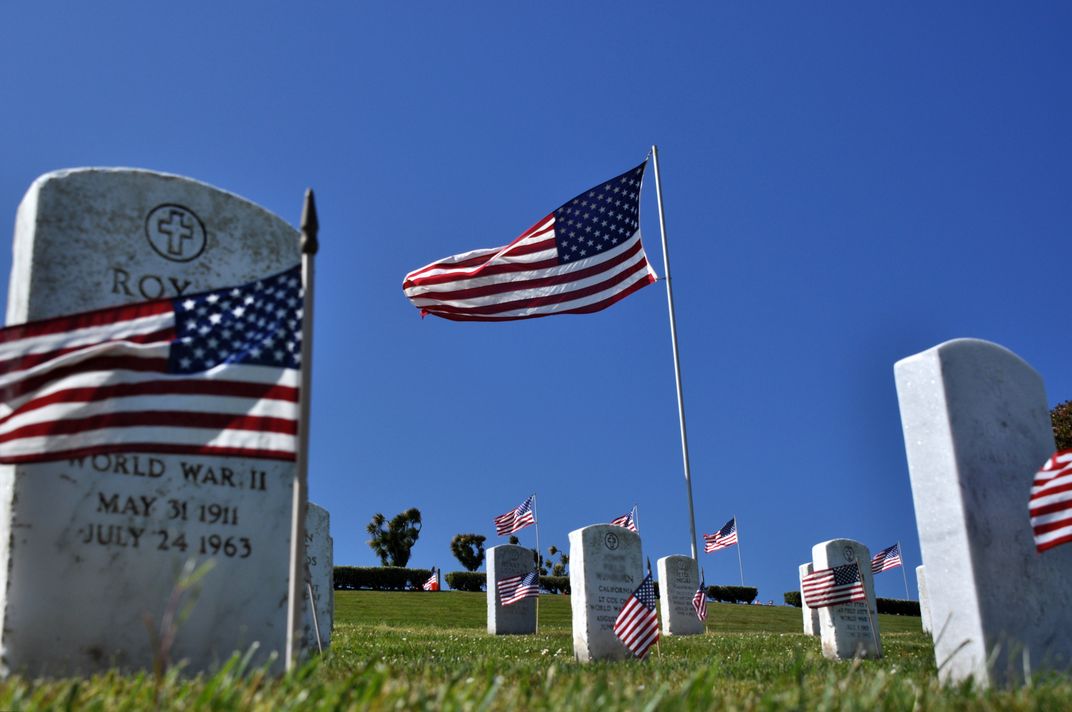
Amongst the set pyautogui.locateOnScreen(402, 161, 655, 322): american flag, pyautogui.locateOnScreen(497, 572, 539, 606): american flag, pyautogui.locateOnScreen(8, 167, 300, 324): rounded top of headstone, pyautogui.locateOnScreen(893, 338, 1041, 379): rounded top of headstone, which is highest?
pyautogui.locateOnScreen(402, 161, 655, 322): american flag

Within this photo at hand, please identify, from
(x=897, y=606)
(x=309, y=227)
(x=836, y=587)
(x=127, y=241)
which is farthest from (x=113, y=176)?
(x=897, y=606)

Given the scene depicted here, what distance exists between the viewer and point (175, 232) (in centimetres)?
653

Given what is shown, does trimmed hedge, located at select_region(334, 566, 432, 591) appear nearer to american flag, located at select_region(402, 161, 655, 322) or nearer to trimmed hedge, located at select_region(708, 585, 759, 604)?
trimmed hedge, located at select_region(708, 585, 759, 604)

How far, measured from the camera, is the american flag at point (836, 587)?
1406 centimetres

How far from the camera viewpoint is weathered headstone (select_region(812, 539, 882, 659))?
50.5 ft

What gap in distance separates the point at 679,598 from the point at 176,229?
60.6 feet

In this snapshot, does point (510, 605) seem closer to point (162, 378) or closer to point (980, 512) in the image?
point (980, 512)

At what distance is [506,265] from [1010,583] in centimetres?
785

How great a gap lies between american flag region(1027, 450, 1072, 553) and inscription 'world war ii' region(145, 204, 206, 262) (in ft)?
20.4

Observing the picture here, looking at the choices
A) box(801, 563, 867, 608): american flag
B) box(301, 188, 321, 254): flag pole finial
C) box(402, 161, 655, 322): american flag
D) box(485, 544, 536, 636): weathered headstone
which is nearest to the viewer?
box(301, 188, 321, 254): flag pole finial

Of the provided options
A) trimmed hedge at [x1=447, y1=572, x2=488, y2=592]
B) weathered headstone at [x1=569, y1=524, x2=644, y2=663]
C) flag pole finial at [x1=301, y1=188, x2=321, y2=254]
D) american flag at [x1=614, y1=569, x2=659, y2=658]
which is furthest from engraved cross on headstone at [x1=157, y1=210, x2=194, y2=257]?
trimmed hedge at [x1=447, y1=572, x2=488, y2=592]

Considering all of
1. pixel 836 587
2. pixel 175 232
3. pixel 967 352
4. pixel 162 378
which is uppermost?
pixel 175 232

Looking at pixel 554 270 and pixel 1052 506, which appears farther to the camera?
pixel 554 270

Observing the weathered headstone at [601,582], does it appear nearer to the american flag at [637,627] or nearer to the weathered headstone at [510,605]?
the american flag at [637,627]
